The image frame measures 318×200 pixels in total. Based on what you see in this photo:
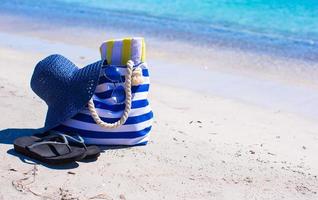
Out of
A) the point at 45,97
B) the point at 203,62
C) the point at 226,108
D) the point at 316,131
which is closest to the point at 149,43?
the point at 203,62

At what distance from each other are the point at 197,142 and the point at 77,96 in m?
0.94

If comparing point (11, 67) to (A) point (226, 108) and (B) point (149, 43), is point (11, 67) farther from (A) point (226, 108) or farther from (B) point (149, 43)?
(B) point (149, 43)

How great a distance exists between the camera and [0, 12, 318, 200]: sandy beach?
11.2 feet

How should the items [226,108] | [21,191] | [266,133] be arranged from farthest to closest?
1. [226,108]
2. [266,133]
3. [21,191]

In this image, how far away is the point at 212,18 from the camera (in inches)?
598

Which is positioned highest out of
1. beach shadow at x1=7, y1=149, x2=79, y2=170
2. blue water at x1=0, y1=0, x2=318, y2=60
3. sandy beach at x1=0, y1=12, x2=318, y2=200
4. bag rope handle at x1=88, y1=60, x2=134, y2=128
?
bag rope handle at x1=88, y1=60, x2=134, y2=128

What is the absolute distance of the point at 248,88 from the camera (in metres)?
7.25

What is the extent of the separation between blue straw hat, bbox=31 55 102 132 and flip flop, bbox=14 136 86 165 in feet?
0.84

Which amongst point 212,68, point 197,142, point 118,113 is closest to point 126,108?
A: point 118,113

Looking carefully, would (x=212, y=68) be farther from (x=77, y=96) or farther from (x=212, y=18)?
(x=212, y=18)

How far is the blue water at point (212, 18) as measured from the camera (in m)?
11.8

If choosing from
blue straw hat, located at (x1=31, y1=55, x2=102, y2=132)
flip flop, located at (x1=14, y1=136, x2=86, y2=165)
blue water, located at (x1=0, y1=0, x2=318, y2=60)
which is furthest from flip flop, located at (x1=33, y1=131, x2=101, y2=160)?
blue water, located at (x1=0, y1=0, x2=318, y2=60)

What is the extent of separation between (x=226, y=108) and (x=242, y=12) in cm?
1106

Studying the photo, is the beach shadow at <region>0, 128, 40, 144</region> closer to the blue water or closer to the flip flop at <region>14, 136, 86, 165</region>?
the flip flop at <region>14, 136, 86, 165</region>
